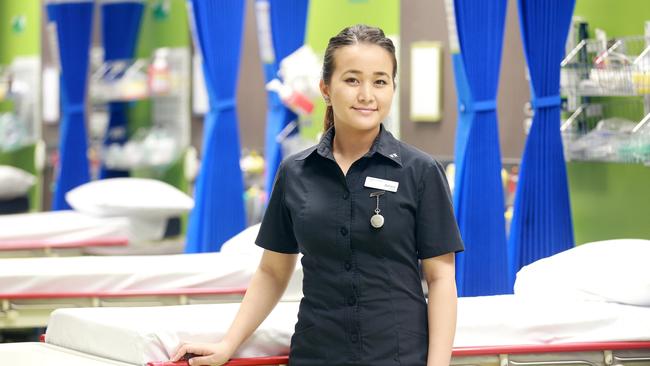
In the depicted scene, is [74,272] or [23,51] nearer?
[74,272]

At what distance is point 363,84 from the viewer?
255cm

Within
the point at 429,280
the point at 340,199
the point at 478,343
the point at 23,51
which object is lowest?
the point at 478,343

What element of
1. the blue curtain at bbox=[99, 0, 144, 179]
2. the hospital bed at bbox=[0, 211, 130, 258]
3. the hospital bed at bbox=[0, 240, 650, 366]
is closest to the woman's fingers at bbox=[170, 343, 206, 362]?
the hospital bed at bbox=[0, 240, 650, 366]

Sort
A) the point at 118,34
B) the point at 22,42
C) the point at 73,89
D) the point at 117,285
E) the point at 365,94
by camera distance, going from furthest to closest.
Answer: the point at 22,42 < the point at 118,34 < the point at 73,89 < the point at 117,285 < the point at 365,94

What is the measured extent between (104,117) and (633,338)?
23.7 feet

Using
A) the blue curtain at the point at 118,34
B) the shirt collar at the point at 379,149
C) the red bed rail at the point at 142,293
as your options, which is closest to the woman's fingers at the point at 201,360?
the shirt collar at the point at 379,149

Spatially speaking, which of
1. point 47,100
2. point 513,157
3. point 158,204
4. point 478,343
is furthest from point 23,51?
point 478,343

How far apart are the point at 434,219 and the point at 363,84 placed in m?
0.35

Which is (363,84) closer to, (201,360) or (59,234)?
(201,360)

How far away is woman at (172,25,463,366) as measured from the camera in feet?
8.41

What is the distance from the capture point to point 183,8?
9.30m

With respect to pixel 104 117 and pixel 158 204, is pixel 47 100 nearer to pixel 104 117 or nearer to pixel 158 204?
pixel 104 117

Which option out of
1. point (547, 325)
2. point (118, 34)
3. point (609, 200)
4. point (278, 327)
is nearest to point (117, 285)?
point (278, 327)

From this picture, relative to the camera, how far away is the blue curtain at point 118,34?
9.69 metres
